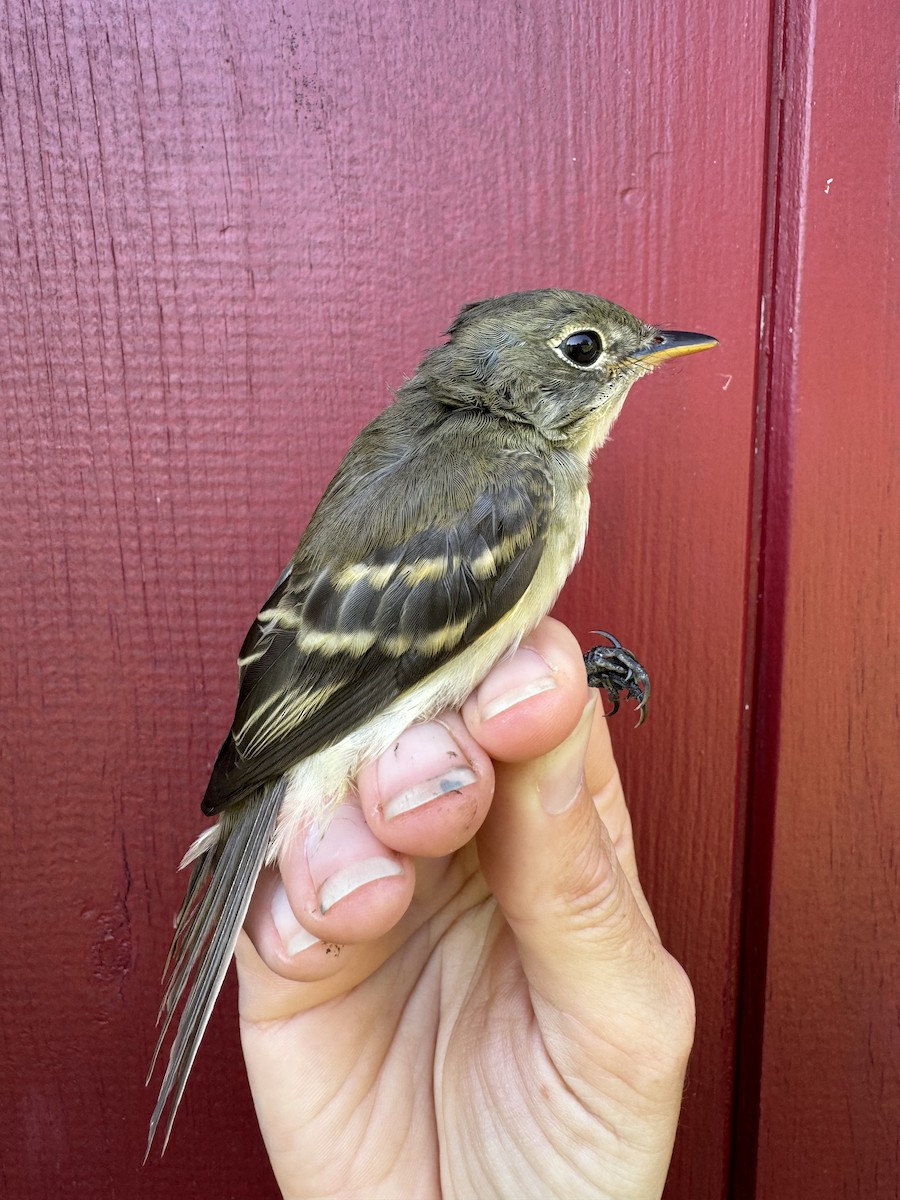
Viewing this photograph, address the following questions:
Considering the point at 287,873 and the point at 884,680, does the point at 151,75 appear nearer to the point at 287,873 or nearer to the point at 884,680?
the point at 287,873

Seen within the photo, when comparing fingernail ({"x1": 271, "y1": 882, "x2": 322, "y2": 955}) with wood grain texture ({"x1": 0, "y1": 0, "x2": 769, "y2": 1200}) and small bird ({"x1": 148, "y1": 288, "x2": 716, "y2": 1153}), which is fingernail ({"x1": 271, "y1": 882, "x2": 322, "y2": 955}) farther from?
wood grain texture ({"x1": 0, "y1": 0, "x2": 769, "y2": 1200})

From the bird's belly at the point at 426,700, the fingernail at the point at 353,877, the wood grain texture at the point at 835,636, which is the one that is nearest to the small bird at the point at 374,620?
the bird's belly at the point at 426,700

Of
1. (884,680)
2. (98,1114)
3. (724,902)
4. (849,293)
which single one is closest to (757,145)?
(849,293)

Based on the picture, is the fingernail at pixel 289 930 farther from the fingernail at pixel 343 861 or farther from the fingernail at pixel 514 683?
the fingernail at pixel 514 683

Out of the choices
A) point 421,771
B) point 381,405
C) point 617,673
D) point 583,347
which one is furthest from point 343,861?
point 583,347

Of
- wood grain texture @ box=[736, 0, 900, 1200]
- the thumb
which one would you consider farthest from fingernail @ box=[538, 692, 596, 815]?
wood grain texture @ box=[736, 0, 900, 1200]

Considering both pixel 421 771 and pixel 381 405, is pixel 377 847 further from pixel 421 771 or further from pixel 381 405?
pixel 381 405
